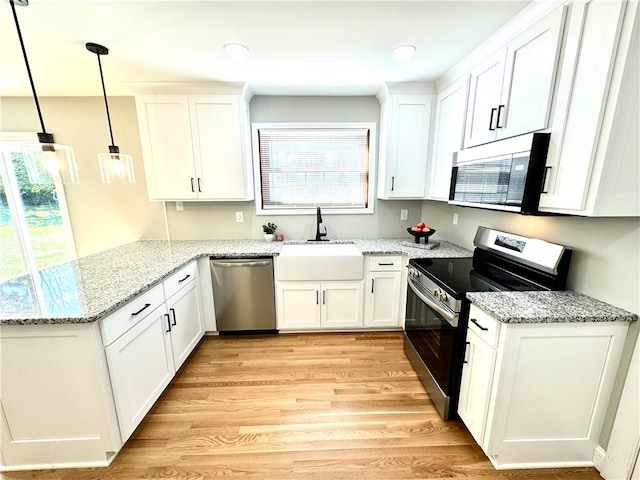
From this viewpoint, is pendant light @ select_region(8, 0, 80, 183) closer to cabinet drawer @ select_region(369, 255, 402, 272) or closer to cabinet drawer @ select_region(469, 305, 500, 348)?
cabinet drawer @ select_region(369, 255, 402, 272)

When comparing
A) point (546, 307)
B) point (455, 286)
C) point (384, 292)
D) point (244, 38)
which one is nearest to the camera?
point (546, 307)

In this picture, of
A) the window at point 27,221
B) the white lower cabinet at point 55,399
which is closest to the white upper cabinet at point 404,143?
the white lower cabinet at point 55,399

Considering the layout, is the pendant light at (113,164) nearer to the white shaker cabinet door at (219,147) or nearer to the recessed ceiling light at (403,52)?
the white shaker cabinet door at (219,147)

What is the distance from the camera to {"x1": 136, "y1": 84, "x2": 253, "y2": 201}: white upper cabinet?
2.36m

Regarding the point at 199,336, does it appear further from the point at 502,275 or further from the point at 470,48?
the point at 470,48

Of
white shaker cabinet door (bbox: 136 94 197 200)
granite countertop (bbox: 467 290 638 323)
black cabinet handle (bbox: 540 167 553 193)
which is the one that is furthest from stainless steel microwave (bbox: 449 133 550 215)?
white shaker cabinet door (bbox: 136 94 197 200)

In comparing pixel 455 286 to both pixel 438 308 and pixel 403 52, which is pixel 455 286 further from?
pixel 403 52

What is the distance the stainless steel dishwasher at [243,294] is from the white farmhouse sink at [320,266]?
16 cm

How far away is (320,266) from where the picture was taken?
2361 mm

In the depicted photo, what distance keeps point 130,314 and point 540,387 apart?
2.20 metres

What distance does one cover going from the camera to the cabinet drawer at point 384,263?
7.86ft

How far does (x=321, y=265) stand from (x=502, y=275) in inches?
55.1

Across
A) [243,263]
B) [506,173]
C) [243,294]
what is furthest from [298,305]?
[506,173]

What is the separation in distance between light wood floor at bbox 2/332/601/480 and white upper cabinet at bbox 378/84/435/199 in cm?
165
